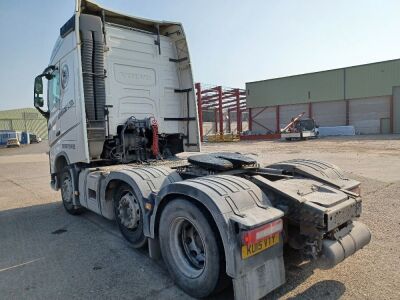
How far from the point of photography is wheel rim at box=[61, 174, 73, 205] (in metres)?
6.34

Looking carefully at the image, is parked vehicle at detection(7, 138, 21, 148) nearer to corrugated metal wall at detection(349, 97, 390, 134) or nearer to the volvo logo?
corrugated metal wall at detection(349, 97, 390, 134)

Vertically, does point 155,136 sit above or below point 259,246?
above

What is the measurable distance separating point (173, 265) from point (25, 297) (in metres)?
1.52

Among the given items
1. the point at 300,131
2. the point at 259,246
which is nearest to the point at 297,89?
the point at 300,131

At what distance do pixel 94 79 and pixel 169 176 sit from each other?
2.44 meters

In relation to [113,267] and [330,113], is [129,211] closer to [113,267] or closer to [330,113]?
[113,267]

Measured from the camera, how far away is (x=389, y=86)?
121 ft

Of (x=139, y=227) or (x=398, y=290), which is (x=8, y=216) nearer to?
(x=139, y=227)

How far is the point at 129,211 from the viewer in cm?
449

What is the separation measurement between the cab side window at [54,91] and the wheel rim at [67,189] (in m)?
1.46

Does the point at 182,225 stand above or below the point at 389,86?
below

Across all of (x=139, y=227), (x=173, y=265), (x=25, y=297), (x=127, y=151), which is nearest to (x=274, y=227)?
(x=173, y=265)

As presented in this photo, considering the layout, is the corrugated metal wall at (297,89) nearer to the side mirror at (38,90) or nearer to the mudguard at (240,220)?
the side mirror at (38,90)

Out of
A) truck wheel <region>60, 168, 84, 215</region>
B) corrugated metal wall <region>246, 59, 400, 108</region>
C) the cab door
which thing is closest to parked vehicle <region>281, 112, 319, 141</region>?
corrugated metal wall <region>246, 59, 400, 108</region>
